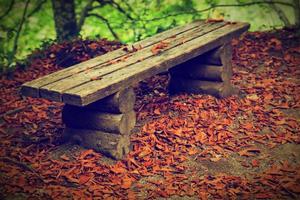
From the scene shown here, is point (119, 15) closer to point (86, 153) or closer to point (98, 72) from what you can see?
point (98, 72)

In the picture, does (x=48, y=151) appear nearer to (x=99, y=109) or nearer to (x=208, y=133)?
(x=99, y=109)

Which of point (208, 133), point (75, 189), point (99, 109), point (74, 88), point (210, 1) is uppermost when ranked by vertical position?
point (210, 1)

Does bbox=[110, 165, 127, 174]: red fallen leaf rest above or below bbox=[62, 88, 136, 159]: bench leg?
below

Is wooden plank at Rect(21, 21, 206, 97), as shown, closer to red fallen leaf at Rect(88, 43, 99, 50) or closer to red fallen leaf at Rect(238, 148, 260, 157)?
red fallen leaf at Rect(88, 43, 99, 50)

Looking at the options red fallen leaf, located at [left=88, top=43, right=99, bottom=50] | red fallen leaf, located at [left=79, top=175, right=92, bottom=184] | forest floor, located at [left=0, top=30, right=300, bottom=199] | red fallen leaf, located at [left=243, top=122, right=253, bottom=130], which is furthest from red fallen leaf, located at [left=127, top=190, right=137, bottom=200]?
red fallen leaf, located at [left=88, top=43, right=99, bottom=50]

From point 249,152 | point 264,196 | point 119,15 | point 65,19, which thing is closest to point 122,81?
point 249,152

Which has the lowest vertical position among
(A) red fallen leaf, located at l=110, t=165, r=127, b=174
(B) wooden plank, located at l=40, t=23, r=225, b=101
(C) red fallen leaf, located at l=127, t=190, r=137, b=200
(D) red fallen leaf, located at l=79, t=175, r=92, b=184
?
(C) red fallen leaf, located at l=127, t=190, r=137, b=200

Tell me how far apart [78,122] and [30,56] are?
3075 millimetres

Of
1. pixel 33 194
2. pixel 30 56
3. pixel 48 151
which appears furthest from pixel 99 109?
pixel 30 56

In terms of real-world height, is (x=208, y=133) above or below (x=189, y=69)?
below

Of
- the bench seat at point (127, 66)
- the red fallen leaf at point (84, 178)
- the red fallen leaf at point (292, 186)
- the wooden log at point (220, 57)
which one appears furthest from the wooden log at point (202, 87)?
the red fallen leaf at point (84, 178)

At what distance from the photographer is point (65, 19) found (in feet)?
25.3

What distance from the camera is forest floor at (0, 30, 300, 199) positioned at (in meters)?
3.57

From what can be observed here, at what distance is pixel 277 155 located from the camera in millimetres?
3941
